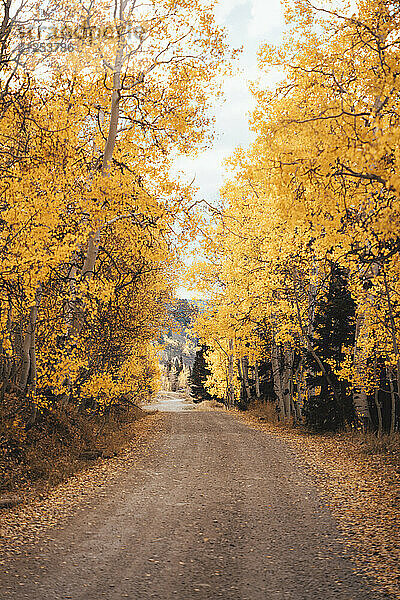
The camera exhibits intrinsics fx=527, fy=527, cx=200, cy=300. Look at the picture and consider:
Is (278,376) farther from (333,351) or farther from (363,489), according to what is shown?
(363,489)

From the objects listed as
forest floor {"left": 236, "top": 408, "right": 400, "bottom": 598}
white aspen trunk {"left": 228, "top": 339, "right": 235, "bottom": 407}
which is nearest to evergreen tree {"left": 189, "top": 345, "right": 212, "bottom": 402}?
white aspen trunk {"left": 228, "top": 339, "right": 235, "bottom": 407}

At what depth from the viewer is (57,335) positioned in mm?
11062

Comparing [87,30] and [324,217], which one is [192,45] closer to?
[87,30]

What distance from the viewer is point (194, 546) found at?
5.68 meters

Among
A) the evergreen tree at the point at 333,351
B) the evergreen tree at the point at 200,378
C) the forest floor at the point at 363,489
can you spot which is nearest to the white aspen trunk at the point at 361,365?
the forest floor at the point at 363,489

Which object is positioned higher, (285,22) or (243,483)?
(285,22)

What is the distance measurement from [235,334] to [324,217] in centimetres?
1466

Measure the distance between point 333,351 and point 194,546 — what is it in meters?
10.2

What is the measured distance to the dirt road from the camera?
4.55 m

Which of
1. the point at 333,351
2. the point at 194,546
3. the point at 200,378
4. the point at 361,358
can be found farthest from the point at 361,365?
the point at 200,378

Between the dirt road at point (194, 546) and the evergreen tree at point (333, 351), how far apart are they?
6129 mm

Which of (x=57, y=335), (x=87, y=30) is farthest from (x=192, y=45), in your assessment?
(x=57, y=335)

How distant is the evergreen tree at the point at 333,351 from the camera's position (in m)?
14.9

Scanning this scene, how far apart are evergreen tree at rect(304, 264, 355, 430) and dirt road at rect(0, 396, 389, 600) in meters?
6.13
